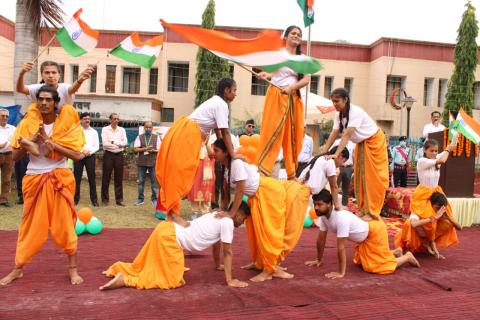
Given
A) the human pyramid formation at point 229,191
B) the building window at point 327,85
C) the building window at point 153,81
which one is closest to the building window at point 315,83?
the building window at point 327,85

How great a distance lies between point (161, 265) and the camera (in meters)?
4.25

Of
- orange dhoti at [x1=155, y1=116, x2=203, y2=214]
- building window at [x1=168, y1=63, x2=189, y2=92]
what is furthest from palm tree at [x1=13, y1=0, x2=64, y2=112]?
building window at [x1=168, y1=63, x2=189, y2=92]

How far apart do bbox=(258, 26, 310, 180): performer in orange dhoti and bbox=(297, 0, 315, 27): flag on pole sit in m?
4.45

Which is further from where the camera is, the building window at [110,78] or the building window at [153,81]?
the building window at [153,81]

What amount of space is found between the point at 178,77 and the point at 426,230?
17.6 m

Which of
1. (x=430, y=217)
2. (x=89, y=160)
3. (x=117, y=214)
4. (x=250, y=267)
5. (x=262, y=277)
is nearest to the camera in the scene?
(x=262, y=277)

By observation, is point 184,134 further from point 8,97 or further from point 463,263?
point 8,97

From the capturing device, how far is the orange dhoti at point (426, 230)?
593cm

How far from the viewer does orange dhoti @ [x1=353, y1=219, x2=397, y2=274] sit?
5.05 meters

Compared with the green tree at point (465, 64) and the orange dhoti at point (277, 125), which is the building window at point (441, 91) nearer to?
the green tree at point (465, 64)

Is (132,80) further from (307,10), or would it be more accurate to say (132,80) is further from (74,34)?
(74,34)

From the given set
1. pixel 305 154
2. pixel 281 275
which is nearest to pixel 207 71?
pixel 305 154

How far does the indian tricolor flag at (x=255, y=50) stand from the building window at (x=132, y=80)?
59.4ft

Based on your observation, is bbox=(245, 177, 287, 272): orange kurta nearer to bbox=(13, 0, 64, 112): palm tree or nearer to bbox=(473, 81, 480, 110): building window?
bbox=(13, 0, 64, 112): palm tree
